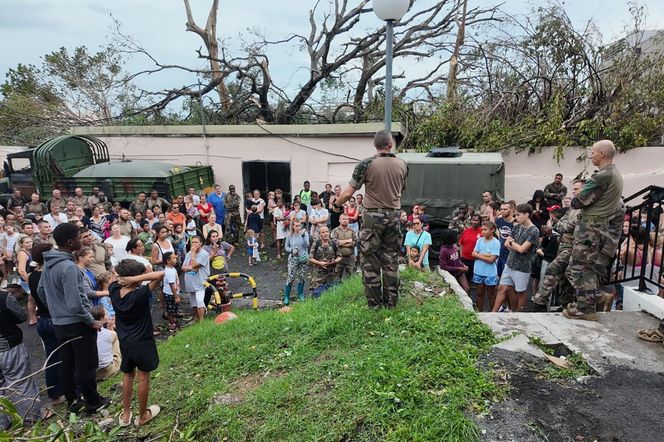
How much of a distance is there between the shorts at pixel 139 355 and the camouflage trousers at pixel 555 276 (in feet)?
15.3

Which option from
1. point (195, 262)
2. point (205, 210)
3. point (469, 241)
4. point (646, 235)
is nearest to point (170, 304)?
point (195, 262)

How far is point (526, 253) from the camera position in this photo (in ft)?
19.9

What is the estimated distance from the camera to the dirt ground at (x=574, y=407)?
Result: 8.80 ft

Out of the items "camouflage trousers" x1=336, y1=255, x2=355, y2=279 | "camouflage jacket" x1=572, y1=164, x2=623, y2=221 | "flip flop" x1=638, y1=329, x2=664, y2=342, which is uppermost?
"camouflage jacket" x1=572, y1=164, x2=623, y2=221

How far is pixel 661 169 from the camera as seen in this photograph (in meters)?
11.0

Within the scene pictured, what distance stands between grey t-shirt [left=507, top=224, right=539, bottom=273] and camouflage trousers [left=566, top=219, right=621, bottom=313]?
1.63m

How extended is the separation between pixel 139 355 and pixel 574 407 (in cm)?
359

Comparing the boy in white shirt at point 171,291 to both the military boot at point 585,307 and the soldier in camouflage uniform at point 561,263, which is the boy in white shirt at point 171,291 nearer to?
the soldier in camouflage uniform at point 561,263

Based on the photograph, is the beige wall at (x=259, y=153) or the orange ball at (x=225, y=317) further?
the beige wall at (x=259, y=153)

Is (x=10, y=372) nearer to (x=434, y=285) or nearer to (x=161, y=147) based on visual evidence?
(x=434, y=285)

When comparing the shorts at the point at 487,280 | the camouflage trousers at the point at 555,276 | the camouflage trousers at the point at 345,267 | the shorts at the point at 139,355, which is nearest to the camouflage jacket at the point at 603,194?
the camouflage trousers at the point at 555,276

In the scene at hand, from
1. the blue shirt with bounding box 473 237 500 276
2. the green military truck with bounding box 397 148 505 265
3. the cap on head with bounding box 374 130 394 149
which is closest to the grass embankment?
the cap on head with bounding box 374 130 394 149

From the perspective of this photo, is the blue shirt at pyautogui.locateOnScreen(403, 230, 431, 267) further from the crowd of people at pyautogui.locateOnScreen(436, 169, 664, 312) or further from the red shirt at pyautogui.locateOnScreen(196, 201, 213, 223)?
the red shirt at pyautogui.locateOnScreen(196, 201, 213, 223)

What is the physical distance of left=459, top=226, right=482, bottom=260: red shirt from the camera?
705cm
